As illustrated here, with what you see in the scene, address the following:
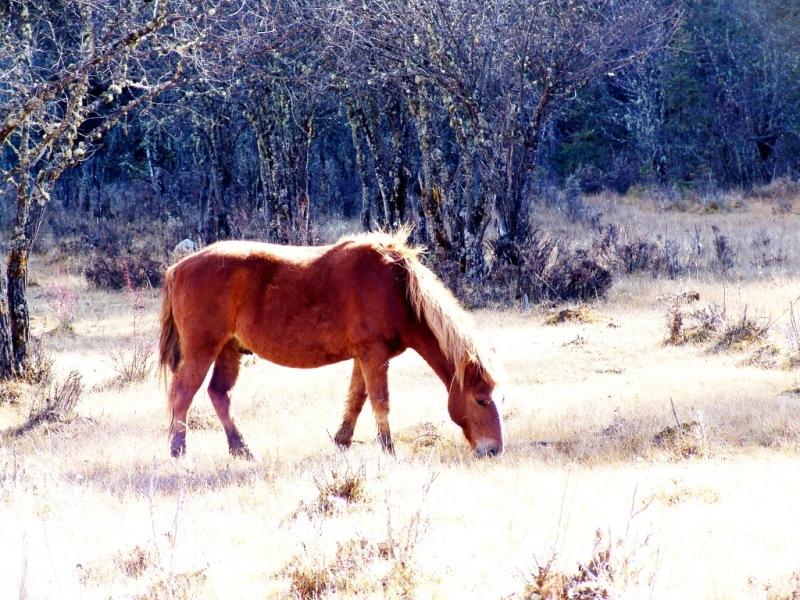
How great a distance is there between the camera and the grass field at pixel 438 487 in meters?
4.21

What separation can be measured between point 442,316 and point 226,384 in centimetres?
199

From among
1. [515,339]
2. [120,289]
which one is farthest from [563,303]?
[120,289]

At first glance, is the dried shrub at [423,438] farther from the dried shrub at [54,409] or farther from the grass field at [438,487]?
the dried shrub at [54,409]

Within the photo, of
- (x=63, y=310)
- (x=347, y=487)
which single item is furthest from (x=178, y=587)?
(x=63, y=310)

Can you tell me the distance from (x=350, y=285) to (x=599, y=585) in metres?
3.42

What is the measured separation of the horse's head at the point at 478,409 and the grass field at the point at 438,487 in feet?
0.47

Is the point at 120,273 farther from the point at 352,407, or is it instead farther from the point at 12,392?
the point at 352,407

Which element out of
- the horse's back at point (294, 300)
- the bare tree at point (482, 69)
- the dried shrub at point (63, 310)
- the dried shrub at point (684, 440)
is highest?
the bare tree at point (482, 69)

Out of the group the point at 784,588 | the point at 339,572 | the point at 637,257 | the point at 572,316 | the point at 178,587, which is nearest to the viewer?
the point at 784,588

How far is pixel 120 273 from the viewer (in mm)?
19125

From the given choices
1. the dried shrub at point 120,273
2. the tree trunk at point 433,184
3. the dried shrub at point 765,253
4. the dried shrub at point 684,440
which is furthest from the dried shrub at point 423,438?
the dried shrub at point 120,273

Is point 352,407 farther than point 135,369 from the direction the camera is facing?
No

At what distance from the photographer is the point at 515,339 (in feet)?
37.7

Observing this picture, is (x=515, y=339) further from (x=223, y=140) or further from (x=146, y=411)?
(x=223, y=140)
